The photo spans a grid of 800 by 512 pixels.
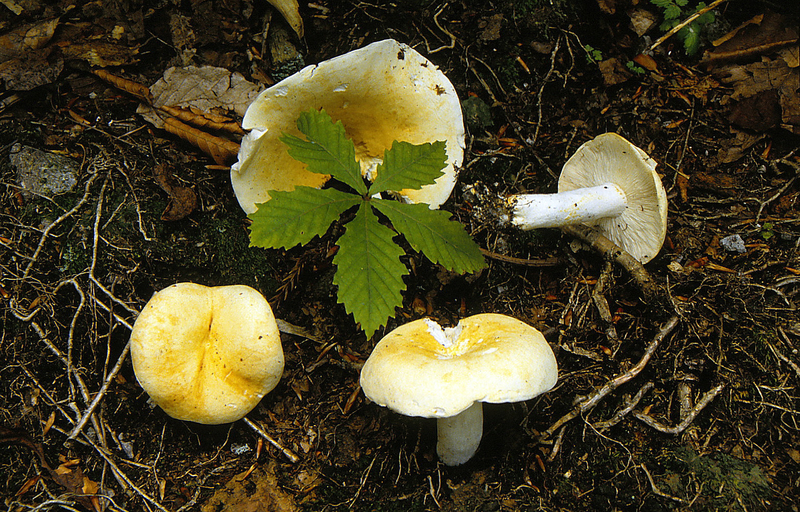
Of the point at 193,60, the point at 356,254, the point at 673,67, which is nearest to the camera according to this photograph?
the point at 356,254

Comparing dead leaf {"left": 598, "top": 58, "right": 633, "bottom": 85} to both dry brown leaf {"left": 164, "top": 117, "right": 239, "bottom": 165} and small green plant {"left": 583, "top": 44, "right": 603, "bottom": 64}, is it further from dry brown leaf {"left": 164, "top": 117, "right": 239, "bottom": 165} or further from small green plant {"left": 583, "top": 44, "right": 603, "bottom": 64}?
dry brown leaf {"left": 164, "top": 117, "right": 239, "bottom": 165}

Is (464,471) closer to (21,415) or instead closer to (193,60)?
(21,415)

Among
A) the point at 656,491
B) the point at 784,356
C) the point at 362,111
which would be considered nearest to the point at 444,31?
the point at 362,111

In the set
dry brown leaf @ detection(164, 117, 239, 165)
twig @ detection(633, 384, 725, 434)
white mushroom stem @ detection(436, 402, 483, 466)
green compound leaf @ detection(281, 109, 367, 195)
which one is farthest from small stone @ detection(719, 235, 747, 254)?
dry brown leaf @ detection(164, 117, 239, 165)

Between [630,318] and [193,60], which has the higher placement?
[193,60]

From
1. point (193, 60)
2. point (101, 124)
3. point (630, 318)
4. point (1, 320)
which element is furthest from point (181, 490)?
point (630, 318)

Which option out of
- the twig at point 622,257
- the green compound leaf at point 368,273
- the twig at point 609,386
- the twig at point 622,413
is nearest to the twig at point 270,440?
the green compound leaf at point 368,273
